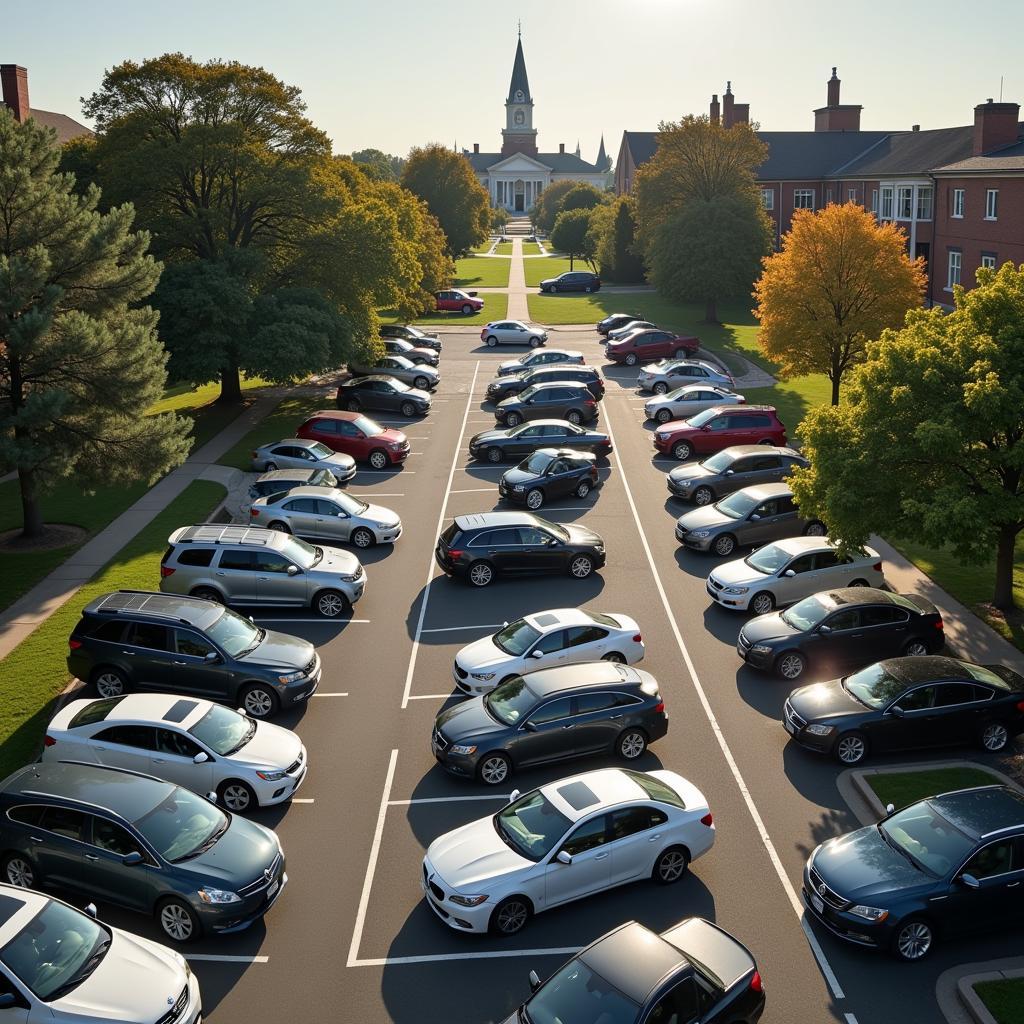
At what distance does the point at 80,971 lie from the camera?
33.5 ft

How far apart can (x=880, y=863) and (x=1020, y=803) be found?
2112 millimetres

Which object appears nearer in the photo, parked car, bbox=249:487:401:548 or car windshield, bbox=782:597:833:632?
car windshield, bbox=782:597:833:632

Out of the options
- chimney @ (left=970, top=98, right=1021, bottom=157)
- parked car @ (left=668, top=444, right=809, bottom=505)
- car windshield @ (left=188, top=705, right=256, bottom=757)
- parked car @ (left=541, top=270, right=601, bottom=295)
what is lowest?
car windshield @ (left=188, top=705, right=256, bottom=757)

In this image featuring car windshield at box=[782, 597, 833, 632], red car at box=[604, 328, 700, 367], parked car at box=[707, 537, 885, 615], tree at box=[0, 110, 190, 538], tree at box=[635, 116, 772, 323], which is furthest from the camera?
tree at box=[635, 116, 772, 323]

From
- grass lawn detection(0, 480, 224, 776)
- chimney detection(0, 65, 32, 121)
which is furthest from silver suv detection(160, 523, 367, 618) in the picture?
chimney detection(0, 65, 32, 121)

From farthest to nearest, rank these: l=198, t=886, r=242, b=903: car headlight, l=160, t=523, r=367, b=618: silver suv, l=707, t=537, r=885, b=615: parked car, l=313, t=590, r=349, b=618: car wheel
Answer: l=313, t=590, r=349, b=618: car wheel
l=707, t=537, r=885, b=615: parked car
l=160, t=523, r=367, b=618: silver suv
l=198, t=886, r=242, b=903: car headlight

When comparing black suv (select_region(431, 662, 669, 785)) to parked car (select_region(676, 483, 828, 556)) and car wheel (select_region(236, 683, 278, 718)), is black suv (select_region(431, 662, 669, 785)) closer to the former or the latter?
car wheel (select_region(236, 683, 278, 718))

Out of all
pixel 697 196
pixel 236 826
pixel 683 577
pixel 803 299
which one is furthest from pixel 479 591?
pixel 697 196

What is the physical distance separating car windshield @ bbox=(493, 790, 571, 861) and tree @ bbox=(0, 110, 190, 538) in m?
15.2

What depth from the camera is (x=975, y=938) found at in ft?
39.5

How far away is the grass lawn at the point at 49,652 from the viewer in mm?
16484

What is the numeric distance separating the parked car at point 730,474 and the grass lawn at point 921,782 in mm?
13174

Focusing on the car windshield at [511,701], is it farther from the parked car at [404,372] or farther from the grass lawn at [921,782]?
the parked car at [404,372]

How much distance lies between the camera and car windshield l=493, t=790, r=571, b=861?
12234mm
